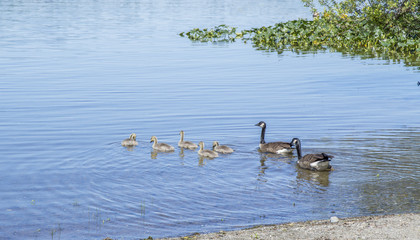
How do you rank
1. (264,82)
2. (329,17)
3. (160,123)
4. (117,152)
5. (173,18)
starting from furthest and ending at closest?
(173,18), (329,17), (264,82), (160,123), (117,152)

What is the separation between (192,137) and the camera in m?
20.1

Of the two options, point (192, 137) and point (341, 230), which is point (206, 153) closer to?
point (192, 137)

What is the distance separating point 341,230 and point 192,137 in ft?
31.6

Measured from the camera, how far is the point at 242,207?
44.3ft

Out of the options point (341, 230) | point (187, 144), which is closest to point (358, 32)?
point (187, 144)

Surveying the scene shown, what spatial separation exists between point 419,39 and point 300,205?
2850cm

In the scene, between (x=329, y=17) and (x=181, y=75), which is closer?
(x=181, y=75)

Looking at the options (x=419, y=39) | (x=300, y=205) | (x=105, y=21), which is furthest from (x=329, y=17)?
(x=105, y=21)

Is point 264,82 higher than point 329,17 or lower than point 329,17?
lower

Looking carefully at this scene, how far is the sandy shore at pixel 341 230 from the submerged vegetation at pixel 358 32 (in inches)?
971

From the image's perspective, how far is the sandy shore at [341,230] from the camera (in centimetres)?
1070

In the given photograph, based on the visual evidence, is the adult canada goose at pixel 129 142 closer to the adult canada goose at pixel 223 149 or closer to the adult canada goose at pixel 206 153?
the adult canada goose at pixel 206 153

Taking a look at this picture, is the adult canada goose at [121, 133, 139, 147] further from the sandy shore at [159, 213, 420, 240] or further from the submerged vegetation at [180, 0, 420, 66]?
the submerged vegetation at [180, 0, 420, 66]

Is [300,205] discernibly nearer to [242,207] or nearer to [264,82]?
[242,207]
